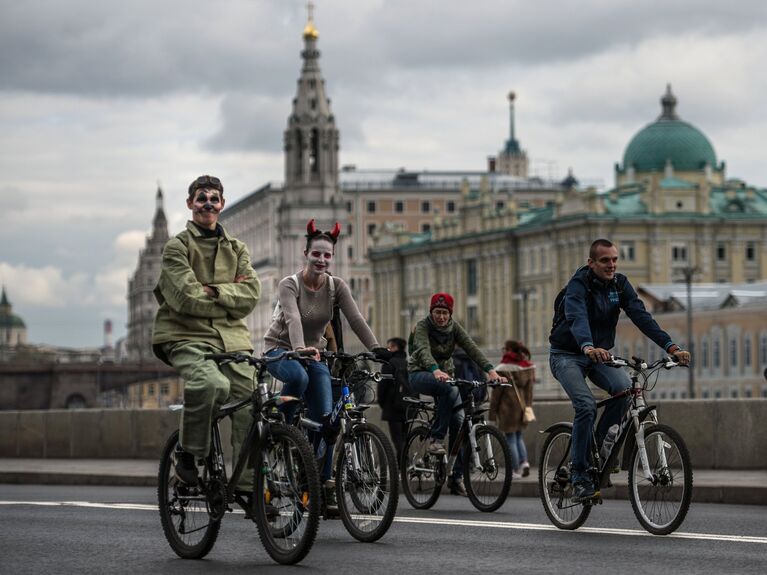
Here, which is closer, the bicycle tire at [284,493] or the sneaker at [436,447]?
the bicycle tire at [284,493]

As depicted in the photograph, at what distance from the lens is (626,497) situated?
58.9ft

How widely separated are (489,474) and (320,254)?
364 cm

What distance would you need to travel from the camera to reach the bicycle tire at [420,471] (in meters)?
15.9

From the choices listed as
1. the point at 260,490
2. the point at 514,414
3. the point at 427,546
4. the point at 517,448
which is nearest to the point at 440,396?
the point at 427,546

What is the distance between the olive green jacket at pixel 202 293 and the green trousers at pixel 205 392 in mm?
109

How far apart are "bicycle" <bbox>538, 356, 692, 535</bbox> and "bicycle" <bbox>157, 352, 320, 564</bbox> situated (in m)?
2.47

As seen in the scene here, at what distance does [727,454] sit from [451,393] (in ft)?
21.4

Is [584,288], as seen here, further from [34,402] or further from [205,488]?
[34,402]

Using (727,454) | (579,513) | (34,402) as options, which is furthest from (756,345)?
(579,513)

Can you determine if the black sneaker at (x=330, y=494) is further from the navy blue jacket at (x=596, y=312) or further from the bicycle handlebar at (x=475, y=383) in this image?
the bicycle handlebar at (x=475, y=383)

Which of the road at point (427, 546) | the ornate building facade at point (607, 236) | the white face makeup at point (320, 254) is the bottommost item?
the road at point (427, 546)

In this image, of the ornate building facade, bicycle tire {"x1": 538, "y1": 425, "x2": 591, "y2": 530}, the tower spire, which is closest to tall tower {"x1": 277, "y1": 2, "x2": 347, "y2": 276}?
the ornate building facade

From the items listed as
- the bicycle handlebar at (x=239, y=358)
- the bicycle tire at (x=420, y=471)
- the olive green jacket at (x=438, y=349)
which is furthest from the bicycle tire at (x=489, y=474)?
the bicycle handlebar at (x=239, y=358)

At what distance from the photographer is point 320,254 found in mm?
12609
